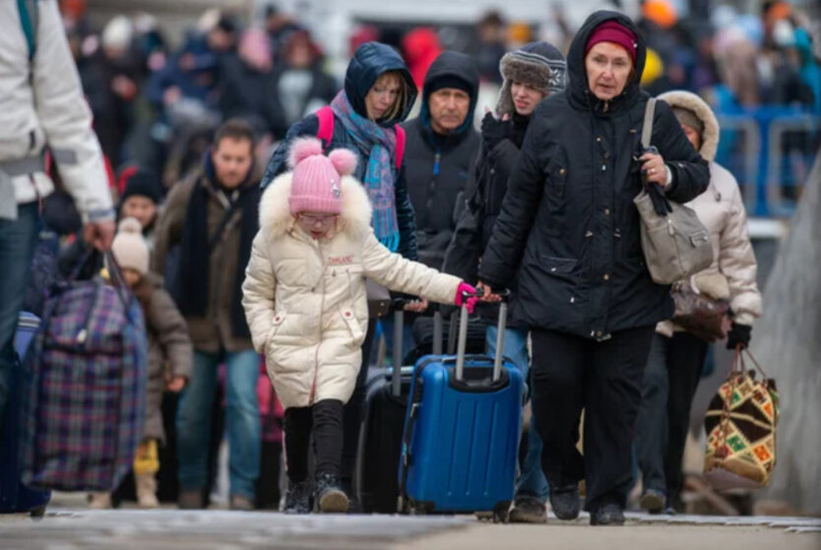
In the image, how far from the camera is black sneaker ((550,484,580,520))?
11109 millimetres

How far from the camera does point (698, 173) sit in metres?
10.8

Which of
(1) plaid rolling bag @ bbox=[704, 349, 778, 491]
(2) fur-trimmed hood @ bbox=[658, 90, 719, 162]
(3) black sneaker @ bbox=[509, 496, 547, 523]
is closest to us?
(3) black sneaker @ bbox=[509, 496, 547, 523]

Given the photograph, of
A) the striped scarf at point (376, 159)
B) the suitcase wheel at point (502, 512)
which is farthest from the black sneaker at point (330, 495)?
the striped scarf at point (376, 159)

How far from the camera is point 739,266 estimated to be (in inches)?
497

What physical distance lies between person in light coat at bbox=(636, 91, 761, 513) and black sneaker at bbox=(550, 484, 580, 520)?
1.79 meters

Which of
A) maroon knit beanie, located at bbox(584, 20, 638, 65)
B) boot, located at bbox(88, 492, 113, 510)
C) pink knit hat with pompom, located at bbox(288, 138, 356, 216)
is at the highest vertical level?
maroon knit beanie, located at bbox(584, 20, 638, 65)

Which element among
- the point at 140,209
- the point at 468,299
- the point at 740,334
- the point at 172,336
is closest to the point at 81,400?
the point at 468,299

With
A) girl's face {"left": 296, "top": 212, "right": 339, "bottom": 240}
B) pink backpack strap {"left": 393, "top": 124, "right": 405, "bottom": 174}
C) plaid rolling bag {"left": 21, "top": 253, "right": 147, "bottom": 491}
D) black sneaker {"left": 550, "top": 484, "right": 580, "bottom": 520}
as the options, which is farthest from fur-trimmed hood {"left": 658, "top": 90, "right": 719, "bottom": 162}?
plaid rolling bag {"left": 21, "top": 253, "right": 147, "bottom": 491}

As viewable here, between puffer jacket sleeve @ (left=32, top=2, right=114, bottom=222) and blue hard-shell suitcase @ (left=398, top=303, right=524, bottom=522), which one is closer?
puffer jacket sleeve @ (left=32, top=2, right=114, bottom=222)

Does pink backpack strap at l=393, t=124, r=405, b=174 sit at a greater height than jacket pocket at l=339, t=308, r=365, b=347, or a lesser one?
greater

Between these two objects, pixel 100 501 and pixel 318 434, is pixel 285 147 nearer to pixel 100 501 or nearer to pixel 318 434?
pixel 318 434

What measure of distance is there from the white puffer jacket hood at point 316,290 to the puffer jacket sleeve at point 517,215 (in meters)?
0.21

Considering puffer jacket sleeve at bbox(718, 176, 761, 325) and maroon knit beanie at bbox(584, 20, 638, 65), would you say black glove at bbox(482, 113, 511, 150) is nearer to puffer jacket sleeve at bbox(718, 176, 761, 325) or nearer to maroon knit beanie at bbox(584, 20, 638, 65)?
maroon knit beanie at bbox(584, 20, 638, 65)

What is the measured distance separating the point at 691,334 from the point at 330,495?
114 inches
